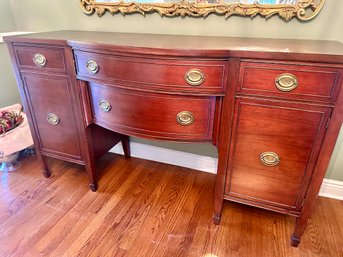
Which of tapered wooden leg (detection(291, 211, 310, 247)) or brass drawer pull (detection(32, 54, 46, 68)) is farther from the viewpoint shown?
brass drawer pull (detection(32, 54, 46, 68))

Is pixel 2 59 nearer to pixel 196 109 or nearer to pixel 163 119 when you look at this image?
pixel 163 119

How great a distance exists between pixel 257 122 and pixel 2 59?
6.80 feet

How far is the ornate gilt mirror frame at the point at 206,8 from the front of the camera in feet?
3.88

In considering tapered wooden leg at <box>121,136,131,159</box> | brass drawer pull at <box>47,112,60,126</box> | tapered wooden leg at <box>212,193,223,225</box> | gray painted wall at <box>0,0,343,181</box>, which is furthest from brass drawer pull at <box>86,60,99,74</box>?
tapered wooden leg at <box>212,193,223,225</box>

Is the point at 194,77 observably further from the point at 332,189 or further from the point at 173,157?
the point at 332,189

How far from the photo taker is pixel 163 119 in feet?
3.60

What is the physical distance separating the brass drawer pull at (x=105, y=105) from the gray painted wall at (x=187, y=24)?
0.61 meters

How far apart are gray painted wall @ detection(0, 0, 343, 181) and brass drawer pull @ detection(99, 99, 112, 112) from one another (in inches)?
23.9

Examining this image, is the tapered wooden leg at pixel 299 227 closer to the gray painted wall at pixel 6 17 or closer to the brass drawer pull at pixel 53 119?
the brass drawer pull at pixel 53 119

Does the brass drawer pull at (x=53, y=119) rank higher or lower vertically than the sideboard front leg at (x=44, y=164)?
higher

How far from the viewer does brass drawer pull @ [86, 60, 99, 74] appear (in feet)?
3.66

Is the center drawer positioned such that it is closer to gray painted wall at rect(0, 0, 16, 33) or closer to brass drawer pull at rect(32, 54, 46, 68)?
brass drawer pull at rect(32, 54, 46, 68)

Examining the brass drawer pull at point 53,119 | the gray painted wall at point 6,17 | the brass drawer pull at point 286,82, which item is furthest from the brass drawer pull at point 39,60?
the brass drawer pull at point 286,82

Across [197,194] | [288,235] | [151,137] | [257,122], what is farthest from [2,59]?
[288,235]
